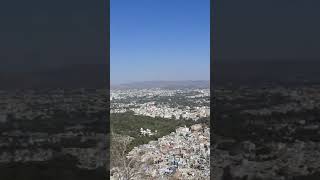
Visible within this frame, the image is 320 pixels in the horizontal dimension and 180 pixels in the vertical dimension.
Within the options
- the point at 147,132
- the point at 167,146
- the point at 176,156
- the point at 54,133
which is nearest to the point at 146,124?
the point at 147,132

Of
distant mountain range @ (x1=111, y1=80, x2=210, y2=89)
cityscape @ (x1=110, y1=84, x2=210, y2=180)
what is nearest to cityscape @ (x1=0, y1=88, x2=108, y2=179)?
cityscape @ (x1=110, y1=84, x2=210, y2=180)

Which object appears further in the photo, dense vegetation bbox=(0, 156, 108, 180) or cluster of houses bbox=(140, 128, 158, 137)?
cluster of houses bbox=(140, 128, 158, 137)

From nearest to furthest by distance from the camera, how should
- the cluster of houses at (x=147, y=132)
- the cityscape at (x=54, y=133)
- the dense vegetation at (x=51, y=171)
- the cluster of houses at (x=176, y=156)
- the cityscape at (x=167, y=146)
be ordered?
the dense vegetation at (x=51, y=171), the cityscape at (x=167, y=146), the cityscape at (x=54, y=133), the cluster of houses at (x=176, y=156), the cluster of houses at (x=147, y=132)

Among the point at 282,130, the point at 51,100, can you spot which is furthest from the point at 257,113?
the point at 51,100

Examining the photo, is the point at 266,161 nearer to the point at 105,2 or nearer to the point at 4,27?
the point at 105,2

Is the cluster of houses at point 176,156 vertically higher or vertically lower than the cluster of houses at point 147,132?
lower

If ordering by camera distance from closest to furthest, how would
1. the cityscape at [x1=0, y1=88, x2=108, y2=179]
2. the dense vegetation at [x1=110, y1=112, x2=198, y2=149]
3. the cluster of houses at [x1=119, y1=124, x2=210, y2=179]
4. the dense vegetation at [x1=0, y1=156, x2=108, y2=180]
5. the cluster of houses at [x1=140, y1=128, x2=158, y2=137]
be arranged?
the dense vegetation at [x1=0, y1=156, x2=108, y2=180] → the cityscape at [x1=0, y1=88, x2=108, y2=179] → the cluster of houses at [x1=119, y1=124, x2=210, y2=179] → the dense vegetation at [x1=110, y1=112, x2=198, y2=149] → the cluster of houses at [x1=140, y1=128, x2=158, y2=137]

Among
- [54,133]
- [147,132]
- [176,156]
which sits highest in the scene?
[54,133]

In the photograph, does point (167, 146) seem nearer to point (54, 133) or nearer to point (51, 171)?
point (54, 133)

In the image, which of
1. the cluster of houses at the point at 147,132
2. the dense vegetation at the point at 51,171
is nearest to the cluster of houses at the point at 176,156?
the cluster of houses at the point at 147,132

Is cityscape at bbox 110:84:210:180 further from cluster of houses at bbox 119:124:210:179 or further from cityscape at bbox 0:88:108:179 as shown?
cityscape at bbox 0:88:108:179

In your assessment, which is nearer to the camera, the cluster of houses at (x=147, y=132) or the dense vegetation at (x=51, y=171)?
the dense vegetation at (x=51, y=171)

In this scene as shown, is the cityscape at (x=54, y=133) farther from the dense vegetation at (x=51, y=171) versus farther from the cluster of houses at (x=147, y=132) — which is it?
the cluster of houses at (x=147, y=132)
